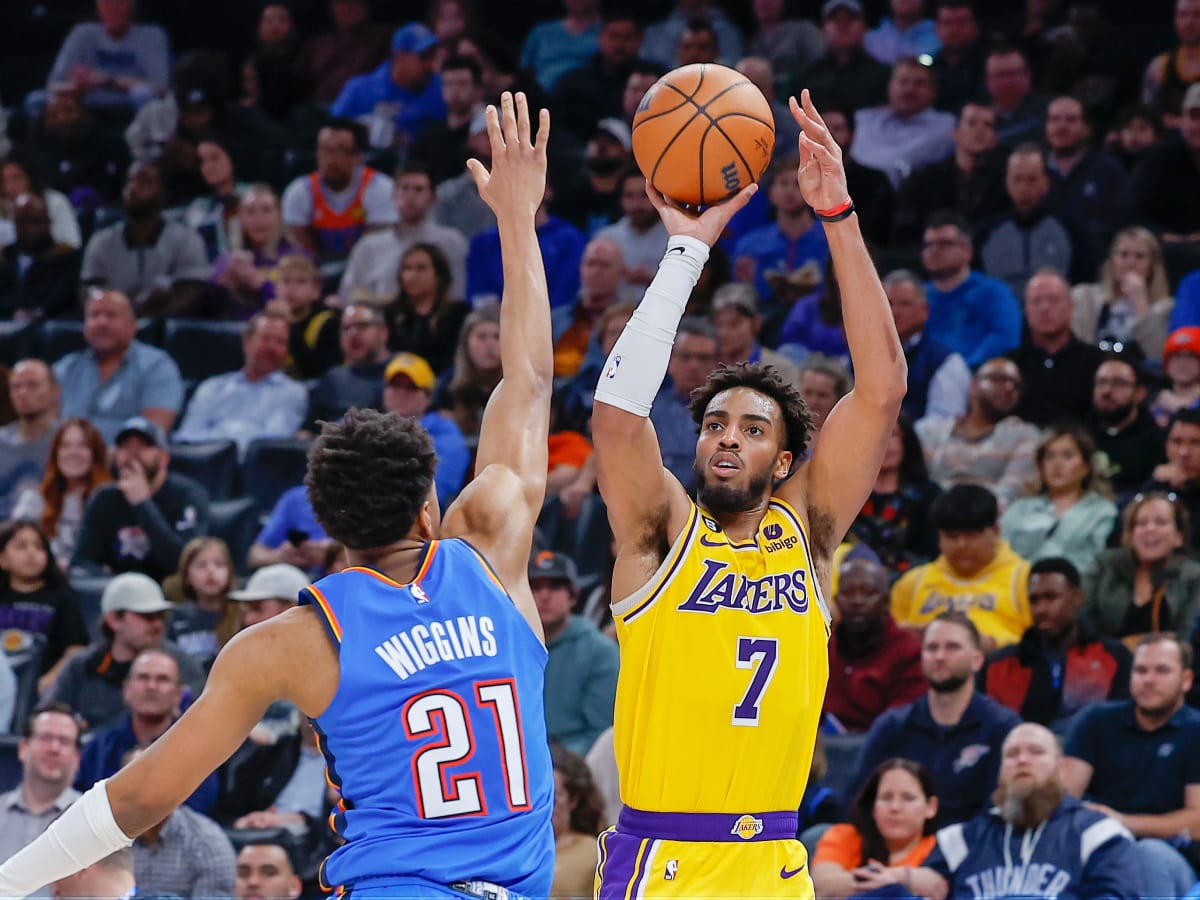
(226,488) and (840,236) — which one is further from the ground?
(840,236)

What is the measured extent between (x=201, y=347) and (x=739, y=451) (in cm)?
875

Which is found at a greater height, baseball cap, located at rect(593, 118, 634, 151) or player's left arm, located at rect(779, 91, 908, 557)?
baseball cap, located at rect(593, 118, 634, 151)

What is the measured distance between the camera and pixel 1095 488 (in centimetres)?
989

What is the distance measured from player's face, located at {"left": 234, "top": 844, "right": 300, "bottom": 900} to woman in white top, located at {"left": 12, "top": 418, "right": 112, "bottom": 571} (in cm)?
376

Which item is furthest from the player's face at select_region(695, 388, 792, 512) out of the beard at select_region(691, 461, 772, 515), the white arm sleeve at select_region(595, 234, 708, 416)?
the white arm sleeve at select_region(595, 234, 708, 416)

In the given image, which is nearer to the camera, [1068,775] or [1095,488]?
[1068,775]

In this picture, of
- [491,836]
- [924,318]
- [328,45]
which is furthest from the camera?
[328,45]

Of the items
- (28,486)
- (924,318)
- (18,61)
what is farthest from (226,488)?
(18,61)

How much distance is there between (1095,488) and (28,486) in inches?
267

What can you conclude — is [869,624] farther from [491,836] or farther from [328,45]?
[328,45]

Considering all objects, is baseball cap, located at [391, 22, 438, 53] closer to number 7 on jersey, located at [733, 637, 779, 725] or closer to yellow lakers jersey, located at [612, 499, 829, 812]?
yellow lakers jersey, located at [612, 499, 829, 812]

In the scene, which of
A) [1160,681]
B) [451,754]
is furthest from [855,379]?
[1160,681]

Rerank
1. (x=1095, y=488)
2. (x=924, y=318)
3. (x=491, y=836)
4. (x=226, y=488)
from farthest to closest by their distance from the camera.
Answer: (x=226, y=488), (x=924, y=318), (x=1095, y=488), (x=491, y=836)

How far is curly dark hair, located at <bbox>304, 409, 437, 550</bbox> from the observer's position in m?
4.39
